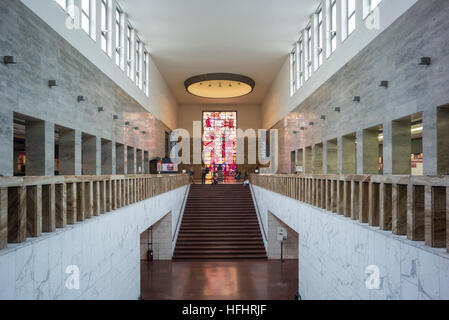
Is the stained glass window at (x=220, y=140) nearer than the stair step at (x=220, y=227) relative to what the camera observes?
No

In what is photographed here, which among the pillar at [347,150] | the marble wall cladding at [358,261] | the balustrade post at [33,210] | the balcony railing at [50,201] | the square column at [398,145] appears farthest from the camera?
the pillar at [347,150]

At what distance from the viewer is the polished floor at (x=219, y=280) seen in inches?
488

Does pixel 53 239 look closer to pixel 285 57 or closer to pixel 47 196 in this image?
pixel 47 196

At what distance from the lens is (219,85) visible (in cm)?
2742

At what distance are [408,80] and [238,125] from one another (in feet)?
89.8

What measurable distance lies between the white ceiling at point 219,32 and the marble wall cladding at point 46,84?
4686mm

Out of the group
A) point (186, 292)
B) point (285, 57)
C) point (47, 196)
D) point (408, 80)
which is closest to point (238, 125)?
point (285, 57)

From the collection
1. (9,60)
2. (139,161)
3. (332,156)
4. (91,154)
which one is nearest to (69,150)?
(91,154)

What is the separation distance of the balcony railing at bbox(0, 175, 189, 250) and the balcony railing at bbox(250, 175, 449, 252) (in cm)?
502

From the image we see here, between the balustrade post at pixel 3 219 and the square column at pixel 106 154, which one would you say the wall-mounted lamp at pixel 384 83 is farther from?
the square column at pixel 106 154

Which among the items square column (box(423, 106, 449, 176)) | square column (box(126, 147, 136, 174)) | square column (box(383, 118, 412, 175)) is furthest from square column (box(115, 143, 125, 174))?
square column (box(423, 106, 449, 176))

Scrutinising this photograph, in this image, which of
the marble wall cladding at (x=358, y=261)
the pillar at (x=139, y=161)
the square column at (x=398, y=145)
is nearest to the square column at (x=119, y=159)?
the pillar at (x=139, y=161)

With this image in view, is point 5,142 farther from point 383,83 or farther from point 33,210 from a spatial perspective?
A: point 383,83

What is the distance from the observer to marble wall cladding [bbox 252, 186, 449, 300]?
13.2ft
